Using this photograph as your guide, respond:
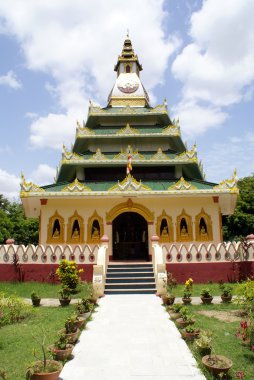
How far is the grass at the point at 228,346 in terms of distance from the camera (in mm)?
6633

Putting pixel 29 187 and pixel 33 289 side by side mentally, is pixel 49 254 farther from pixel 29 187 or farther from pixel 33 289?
pixel 29 187

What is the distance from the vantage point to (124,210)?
20281mm

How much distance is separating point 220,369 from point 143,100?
22.8 m

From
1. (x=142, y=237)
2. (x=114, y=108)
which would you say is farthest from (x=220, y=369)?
(x=114, y=108)

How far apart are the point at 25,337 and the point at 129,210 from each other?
1217 cm

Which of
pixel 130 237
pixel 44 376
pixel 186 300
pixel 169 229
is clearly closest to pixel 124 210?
pixel 130 237

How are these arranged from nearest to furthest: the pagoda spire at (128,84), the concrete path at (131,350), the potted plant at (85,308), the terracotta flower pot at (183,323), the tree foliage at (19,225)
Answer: the concrete path at (131,350) → the terracotta flower pot at (183,323) → the potted plant at (85,308) → the pagoda spire at (128,84) → the tree foliage at (19,225)

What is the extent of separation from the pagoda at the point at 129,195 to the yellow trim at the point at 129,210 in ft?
0.20

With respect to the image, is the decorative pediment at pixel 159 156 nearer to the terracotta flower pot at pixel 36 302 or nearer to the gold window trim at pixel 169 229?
the gold window trim at pixel 169 229

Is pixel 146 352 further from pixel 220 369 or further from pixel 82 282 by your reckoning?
pixel 82 282

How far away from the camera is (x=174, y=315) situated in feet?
34.3

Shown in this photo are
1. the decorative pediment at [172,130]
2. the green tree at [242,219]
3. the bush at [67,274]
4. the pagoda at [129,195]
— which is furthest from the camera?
the green tree at [242,219]

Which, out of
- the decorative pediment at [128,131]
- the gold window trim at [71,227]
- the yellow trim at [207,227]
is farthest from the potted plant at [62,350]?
the decorative pediment at [128,131]

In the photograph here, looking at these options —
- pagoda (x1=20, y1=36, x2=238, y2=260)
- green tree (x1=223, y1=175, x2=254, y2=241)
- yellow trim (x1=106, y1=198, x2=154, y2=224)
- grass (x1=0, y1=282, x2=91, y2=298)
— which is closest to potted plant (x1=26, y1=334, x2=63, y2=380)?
grass (x1=0, y1=282, x2=91, y2=298)
